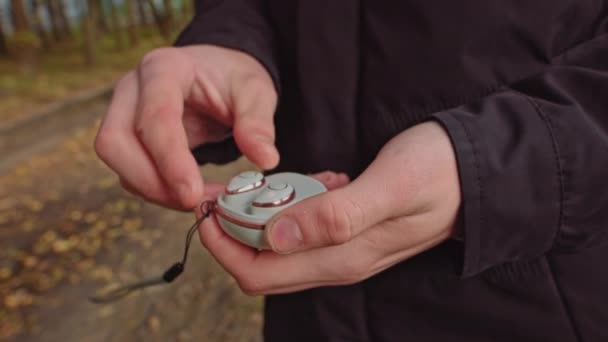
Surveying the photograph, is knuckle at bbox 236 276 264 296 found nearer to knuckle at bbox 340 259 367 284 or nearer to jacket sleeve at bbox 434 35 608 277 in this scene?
knuckle at bbox 340 259 367 284

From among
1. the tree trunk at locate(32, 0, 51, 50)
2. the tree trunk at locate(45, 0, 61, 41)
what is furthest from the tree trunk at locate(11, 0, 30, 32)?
the tree trunk at locate(45, 0, 61, 41)

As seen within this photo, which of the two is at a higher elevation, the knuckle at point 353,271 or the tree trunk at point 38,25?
the knuckle at point 353,271

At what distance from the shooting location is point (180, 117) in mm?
876

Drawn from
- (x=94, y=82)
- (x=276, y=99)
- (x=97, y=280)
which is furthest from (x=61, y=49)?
(x=276, y=99)

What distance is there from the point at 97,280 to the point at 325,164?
98.3 inches

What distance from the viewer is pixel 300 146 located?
1.04 m

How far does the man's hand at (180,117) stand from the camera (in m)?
0.83

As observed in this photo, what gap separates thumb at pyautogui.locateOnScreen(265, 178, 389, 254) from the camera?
65 cm

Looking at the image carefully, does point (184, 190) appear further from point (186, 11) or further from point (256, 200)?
point (186, 11)

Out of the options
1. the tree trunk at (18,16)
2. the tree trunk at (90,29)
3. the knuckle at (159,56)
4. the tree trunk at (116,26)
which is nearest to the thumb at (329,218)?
the knuckle at (159,56)

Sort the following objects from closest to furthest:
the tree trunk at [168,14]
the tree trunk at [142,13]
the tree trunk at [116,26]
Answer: the tree trunk at [116,26] → the tree trunk at [168,14] → the tree trunk at [142,13]

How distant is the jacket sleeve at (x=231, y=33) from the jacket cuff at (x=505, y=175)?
1.60 feet

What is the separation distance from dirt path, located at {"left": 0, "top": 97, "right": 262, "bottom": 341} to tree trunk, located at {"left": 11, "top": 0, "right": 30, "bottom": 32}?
9.30 feet

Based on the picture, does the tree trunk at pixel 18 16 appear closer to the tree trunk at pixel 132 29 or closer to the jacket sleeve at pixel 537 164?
the tree trunk at pixel 132 29
